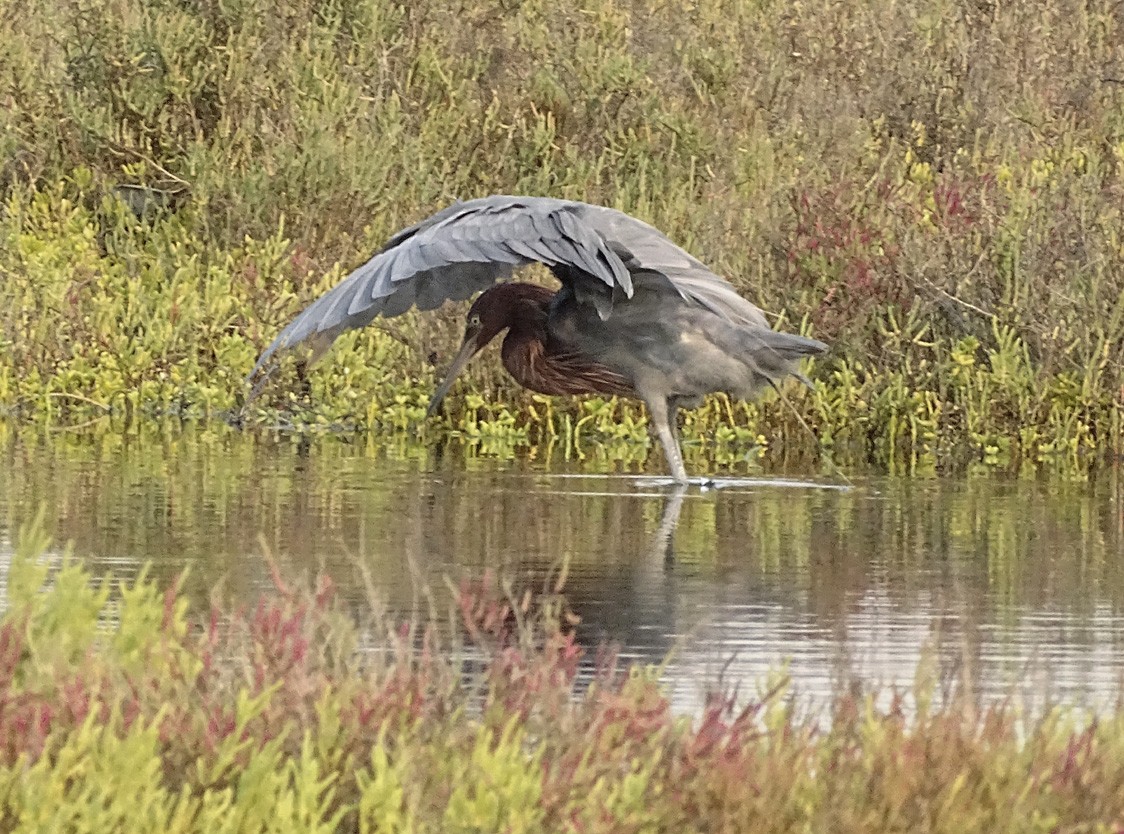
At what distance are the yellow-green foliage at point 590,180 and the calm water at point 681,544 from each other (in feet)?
4.63

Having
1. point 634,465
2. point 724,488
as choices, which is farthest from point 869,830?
point 634,465

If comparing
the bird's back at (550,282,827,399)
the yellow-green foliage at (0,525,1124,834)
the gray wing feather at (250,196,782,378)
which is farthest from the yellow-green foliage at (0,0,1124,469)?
the yellow-green foliage at (0,525,1124,834)

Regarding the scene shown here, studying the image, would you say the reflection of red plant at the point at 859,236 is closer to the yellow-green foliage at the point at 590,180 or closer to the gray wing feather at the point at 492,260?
the yellow-green foliage at the point at 590,180

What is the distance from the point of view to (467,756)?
5.00 m

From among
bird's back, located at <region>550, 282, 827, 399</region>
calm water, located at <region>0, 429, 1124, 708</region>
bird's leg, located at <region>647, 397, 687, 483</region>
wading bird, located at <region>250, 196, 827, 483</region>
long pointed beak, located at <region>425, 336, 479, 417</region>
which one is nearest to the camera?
calm water, located at <region>0, 429, 1124, 708</region>

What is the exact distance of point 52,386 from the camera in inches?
555

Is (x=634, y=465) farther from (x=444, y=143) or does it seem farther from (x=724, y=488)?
(x=444, y=143)

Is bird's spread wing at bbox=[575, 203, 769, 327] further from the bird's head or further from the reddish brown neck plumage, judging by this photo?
the bird's head

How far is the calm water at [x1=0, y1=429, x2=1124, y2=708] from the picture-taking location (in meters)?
7.15

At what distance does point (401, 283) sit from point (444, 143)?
8.37m

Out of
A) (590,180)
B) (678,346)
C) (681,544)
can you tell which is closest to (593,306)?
(678,346)

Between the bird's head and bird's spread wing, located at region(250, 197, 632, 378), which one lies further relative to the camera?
the bird's head

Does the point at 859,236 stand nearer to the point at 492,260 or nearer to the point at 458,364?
the point at 458,364

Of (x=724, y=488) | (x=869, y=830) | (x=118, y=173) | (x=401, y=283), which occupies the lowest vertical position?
(x=869, y=830)
